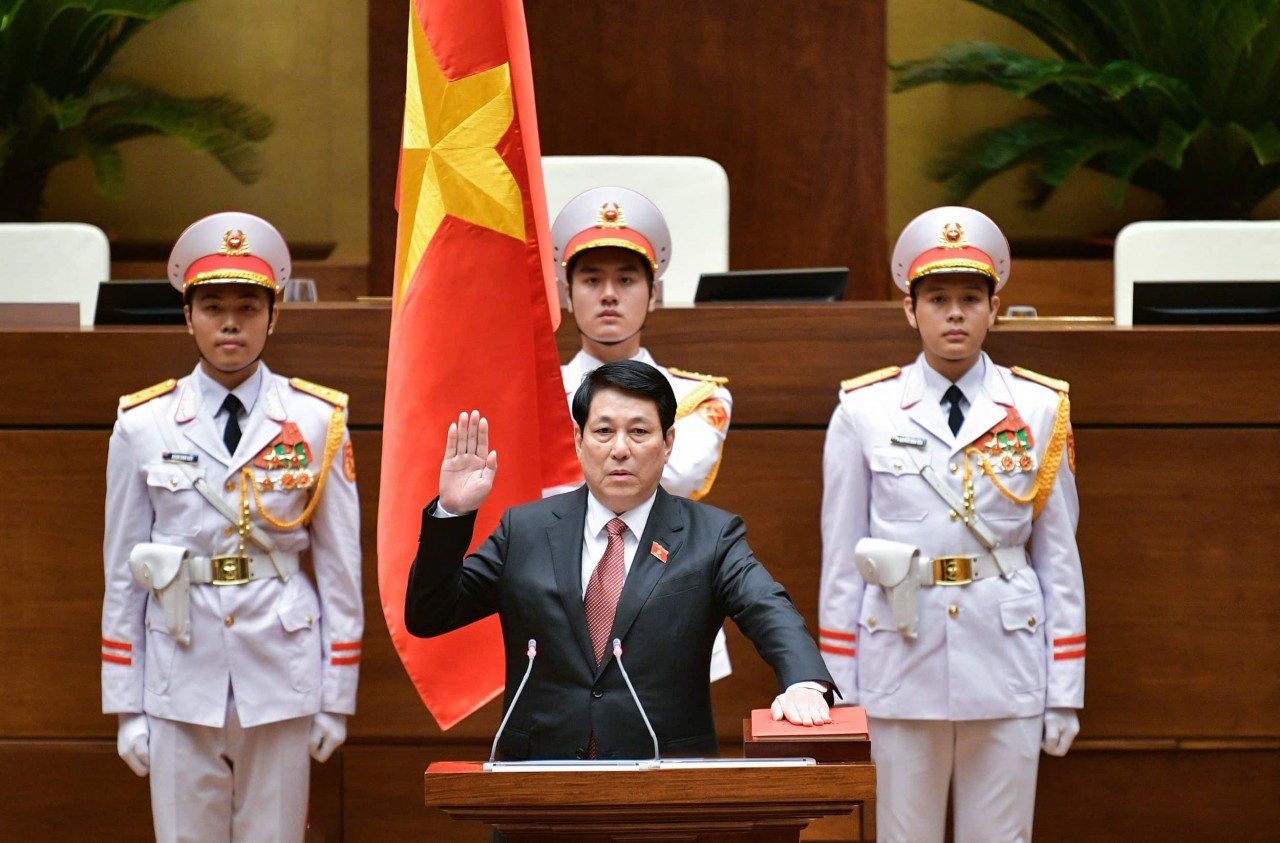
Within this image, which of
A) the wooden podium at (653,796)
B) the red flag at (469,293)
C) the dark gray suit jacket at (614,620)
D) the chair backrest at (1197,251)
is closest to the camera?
the wooden podium at (653,796)

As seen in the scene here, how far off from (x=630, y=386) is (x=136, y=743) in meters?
1.68

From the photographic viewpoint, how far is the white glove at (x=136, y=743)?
3738 millimetres

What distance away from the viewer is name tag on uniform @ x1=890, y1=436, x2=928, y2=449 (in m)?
3.84

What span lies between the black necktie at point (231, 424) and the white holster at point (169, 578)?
0.26 metres

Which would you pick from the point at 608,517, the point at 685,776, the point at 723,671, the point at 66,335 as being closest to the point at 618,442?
the point at 608,517

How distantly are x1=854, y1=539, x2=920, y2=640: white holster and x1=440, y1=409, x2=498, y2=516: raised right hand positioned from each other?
4.26ft

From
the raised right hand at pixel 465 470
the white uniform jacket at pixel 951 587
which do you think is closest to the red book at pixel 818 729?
the raised right hand at pixel 465 470

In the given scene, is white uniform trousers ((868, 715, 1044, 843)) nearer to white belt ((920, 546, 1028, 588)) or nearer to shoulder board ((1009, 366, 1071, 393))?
white belt ((920, 546, 1028, 588))

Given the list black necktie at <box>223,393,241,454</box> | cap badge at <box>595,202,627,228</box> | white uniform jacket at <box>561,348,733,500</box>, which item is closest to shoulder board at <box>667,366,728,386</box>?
white uniform jacket at <box>561,348,733,500</box>

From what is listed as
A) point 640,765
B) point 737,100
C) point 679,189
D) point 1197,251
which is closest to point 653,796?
point 640,765

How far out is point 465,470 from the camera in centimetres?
266

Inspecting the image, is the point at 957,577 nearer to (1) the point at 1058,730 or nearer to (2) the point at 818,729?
(1) the point at 1058,730

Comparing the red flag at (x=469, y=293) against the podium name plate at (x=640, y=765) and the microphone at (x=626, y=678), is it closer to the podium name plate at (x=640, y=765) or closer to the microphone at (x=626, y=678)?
the microphone at (x=626, y=678)

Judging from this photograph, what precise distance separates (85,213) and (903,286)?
17.5 feet
